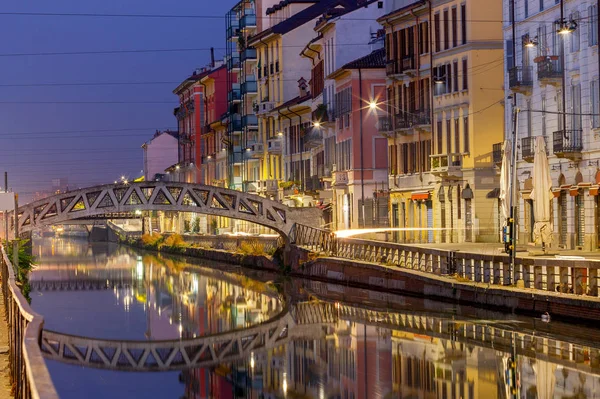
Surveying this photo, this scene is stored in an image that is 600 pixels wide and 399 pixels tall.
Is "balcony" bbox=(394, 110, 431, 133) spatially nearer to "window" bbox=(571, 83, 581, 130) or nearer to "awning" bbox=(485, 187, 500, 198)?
"awning" bbox=(485, 187, 500, 198)

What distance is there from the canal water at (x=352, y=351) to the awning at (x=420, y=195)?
13533 mm

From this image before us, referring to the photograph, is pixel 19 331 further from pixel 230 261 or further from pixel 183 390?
pixel 230 261

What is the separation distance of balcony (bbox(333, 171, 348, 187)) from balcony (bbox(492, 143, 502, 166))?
48.0 ft

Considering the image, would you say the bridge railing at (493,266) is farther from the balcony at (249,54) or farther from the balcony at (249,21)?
the balcony at (249,21)

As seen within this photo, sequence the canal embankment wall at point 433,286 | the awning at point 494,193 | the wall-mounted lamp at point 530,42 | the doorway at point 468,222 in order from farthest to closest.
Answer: the doorway at point 468,222, the awning at point 494,193, the wall-mounted lamp at point 530,42, the canal embankment wall at point 433,286

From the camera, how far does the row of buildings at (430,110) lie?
45938mm

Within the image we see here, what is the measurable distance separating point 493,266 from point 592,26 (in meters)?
12.7

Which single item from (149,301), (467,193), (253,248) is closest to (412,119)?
(467,193)

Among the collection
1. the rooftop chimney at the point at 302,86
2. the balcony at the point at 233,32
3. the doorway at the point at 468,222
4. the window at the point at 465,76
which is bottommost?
the doorway at the point at 468,222

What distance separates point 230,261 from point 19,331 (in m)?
55.6

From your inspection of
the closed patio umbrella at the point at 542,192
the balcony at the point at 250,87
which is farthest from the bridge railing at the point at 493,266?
the balcony at the point at 250,87

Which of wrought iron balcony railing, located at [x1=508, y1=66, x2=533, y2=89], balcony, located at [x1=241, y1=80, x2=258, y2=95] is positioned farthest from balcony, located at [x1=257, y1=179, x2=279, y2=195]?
wrought iron balcony railing, located at [x1=508, y1=66, x2=533, y2=89]

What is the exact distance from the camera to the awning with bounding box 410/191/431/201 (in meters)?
60.5

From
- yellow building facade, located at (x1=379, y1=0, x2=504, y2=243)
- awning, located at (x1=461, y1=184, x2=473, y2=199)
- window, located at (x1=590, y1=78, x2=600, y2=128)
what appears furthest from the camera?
awning, located at (x1=461, y1=184, x2=473, y2=199)
